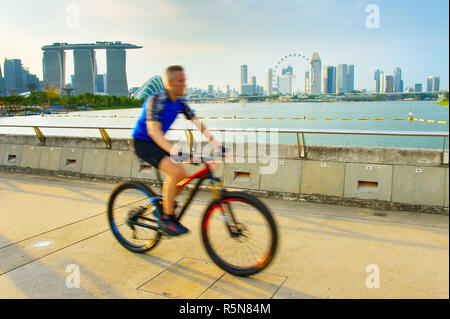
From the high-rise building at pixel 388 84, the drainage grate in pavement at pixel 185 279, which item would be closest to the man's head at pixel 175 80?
the drainage grate in pavement at pixel 185 279

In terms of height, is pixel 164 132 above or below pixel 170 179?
above

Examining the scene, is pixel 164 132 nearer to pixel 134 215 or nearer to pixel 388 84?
pixel 134 215

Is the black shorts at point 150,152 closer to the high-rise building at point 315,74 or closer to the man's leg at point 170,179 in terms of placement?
the man's leg at point 170,179

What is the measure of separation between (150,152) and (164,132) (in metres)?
0.27

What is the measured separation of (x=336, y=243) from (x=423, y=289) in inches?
52.9

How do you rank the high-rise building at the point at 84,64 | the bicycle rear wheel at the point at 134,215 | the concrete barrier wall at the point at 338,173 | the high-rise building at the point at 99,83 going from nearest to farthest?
the bicycle rear wheel at the point at 134,215
the concrete barrier wall at the point at 338,173
the high-rise building at the point at 84,64
the high-rise building at the point at 99,83

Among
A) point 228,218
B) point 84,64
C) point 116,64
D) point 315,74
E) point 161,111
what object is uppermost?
point 84,64

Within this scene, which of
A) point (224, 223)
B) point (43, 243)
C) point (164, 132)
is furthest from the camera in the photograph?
point (43, 243)

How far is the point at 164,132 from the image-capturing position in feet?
13.0

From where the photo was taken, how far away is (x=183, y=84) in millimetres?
3918

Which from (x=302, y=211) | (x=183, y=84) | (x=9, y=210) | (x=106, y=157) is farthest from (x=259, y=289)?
(x=106, y=157)

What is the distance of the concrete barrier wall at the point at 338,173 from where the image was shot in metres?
5.96

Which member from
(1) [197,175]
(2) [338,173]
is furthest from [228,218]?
(2) [338,173]
